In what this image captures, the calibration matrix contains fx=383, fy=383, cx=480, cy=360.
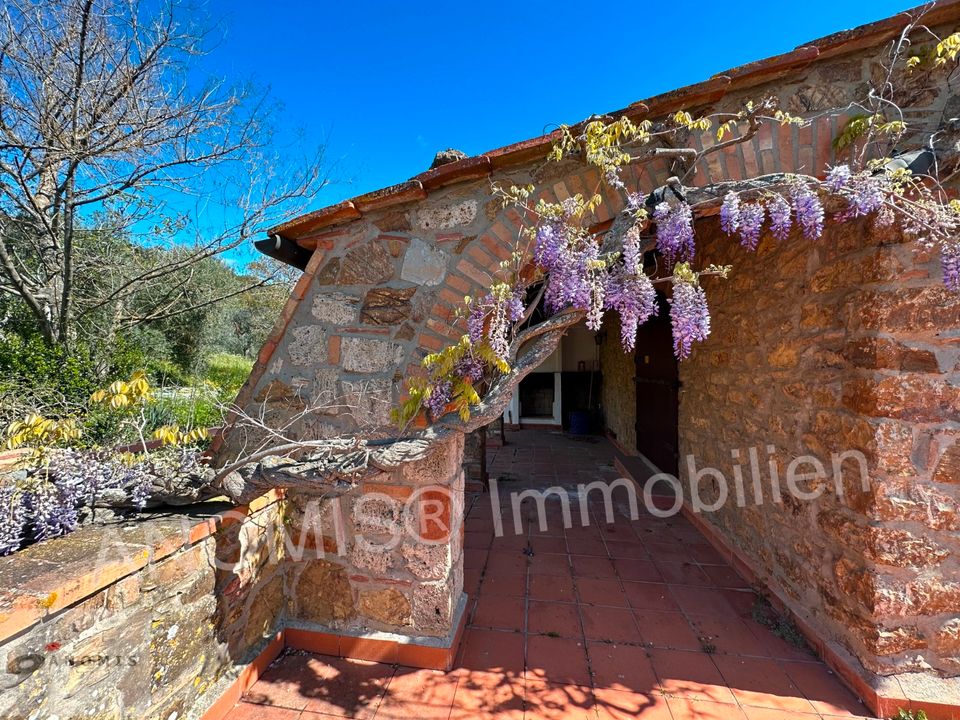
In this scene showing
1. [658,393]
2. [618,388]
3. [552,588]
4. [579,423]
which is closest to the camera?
[552,588]

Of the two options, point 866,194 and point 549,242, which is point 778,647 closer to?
point 866,194

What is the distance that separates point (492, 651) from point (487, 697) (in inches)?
9.8

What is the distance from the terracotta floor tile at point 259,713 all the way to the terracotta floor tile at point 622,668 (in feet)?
4.51

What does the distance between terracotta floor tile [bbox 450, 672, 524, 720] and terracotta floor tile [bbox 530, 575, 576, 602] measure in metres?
0.63

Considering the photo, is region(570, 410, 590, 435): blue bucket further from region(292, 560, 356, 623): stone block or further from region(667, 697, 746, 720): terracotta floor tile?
region(292, 560, 356, 623): stone block

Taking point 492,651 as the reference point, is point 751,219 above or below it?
above

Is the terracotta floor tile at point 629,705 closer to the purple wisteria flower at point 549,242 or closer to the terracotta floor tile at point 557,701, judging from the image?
the terracotta floor tile at point 557,701

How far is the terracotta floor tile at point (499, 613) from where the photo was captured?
2168 mm

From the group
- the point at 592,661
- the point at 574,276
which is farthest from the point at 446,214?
the point at 592,661

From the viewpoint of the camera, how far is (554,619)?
7.23 feet

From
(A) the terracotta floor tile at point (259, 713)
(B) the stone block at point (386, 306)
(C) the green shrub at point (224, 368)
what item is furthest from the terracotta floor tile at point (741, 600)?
(C) the green shrub at point (224, 368)

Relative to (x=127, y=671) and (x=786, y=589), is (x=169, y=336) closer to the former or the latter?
(x=127, y=671)

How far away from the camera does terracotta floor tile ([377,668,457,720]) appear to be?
166 cm

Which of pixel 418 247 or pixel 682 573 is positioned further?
pixel 682 573
